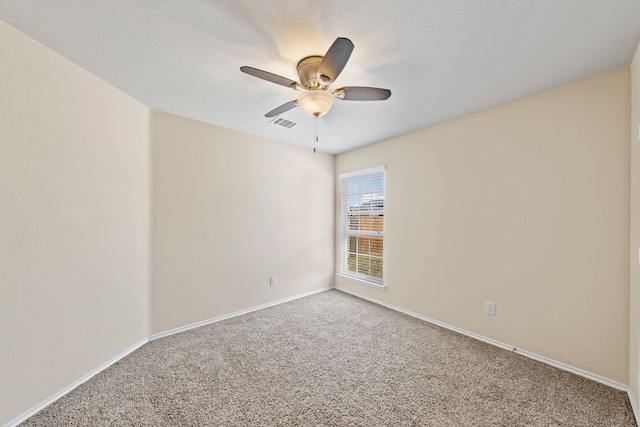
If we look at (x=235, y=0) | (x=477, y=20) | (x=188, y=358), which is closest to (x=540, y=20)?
(x=477, y=20)

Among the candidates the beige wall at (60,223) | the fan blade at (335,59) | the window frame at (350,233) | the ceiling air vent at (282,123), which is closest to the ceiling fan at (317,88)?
the fan blade at (335,59)

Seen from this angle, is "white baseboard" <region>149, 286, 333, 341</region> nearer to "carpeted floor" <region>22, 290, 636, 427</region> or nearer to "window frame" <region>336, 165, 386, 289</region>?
"carpeted floor" <region>22, 290, 636, 427</region>

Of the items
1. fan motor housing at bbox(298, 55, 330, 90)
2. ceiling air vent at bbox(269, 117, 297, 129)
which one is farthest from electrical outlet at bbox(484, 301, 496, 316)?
ceiling air vent at bbox(269, 117, 297, 129)

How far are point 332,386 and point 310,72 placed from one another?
2.30m

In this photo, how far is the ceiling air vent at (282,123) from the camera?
9.40 ft

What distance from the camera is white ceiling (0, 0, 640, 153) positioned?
1346 millimetres

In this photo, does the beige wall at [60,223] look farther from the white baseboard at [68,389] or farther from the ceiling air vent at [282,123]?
the ceiling air vent at [282,123]

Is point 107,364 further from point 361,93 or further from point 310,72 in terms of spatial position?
point 361,93

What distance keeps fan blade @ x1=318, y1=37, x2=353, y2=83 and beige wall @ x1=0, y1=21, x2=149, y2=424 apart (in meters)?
1.90

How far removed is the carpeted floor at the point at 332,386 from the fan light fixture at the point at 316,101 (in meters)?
2.08

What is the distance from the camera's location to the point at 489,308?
255cm

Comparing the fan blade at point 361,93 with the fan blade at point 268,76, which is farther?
the fan blade at point 361,93

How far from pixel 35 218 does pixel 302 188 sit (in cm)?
284

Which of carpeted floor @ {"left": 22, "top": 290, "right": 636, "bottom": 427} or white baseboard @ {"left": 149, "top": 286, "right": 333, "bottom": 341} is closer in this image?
carpeted floor @ {"left": 22, "top": 290, "right": 636, "bottom": 427}
